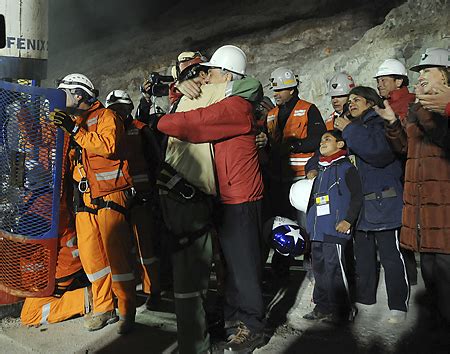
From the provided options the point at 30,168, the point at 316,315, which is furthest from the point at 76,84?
the point at 316,315

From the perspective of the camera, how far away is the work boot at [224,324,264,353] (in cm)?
351

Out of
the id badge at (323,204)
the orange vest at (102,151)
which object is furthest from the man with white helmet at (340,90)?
the orange vest at (102,151)

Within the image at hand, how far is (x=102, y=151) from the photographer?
3.76m

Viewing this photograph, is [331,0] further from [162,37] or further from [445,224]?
[445,224]

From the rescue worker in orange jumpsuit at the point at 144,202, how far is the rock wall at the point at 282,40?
232 inches

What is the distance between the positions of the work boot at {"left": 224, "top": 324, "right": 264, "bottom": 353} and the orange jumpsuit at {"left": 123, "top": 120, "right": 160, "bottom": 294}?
142 centimetres

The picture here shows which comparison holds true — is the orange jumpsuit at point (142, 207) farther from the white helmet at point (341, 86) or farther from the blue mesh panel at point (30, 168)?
the white helmet at point (341, 86)

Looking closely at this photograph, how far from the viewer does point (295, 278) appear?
17.6ft

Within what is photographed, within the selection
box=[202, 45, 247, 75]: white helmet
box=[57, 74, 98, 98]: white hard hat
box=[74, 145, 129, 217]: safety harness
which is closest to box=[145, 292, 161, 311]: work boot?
box=[74, 145, 129, 217]: safety harness

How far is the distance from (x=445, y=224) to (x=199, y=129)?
1.80 metres

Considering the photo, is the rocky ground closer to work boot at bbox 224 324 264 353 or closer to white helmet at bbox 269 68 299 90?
work boot at bbox 224 324 264 353

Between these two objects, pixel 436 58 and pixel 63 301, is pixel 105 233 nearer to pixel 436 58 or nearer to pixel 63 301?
pixel 63 301

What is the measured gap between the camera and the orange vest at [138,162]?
15.0 ft

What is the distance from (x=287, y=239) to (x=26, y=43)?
2.76m
